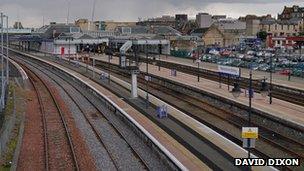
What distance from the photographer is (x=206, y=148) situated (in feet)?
77.8

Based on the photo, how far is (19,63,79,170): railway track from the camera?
72.9 feet

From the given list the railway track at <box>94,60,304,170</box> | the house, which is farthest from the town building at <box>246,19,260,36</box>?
the railway track at <box>94,60,304,170</box>

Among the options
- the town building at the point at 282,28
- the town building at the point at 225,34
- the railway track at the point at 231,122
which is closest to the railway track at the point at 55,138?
the railway track at the point at 231,122

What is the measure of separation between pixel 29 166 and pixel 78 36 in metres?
87.9

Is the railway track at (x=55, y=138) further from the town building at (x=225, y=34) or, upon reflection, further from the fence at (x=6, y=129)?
the town building at (x=225, y=34)

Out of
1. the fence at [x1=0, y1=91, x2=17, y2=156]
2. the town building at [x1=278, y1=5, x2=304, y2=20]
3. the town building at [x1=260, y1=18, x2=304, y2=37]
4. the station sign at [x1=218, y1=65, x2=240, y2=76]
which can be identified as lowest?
the fence at [x1=0, y1=91, x2=17, y2=156]

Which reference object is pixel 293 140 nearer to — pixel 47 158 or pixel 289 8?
pixel 47 158

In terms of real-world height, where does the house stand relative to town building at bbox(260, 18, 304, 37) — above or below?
below

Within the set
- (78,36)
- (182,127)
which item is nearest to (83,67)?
(78,36)

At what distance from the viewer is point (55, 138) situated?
27672 millimetres

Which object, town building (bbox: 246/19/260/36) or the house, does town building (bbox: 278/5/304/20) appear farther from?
the house

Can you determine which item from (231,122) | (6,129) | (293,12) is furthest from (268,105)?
(293,12)

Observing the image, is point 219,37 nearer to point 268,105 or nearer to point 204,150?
point 268,105

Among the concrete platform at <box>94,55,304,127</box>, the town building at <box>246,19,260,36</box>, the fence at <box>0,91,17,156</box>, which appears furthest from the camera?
the town building at <box>246,19,260,36</box>
